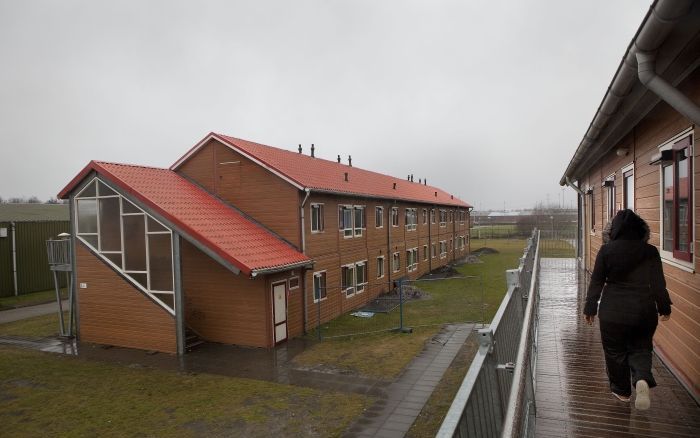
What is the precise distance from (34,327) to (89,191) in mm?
7230

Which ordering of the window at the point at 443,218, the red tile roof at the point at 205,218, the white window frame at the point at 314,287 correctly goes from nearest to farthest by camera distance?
the red tile roof at the point at 205,218, the white window frame at the point at 314,287, the window at the point at 443,218

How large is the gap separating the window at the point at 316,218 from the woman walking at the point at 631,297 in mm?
14090

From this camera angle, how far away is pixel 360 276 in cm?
2214

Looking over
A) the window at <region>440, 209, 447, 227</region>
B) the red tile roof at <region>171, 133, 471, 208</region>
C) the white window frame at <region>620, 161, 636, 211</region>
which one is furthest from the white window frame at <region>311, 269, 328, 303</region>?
the window at <region>440, 209, 447, 227</region>

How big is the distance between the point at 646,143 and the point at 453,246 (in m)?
35.2

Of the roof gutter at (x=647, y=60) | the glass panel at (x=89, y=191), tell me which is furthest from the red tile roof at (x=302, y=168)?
the roof gutter at (x=647, y=60)

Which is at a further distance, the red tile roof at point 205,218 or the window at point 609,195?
the red tile roof at point 205,218

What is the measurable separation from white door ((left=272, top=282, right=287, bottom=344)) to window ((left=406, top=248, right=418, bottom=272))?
47.4 feet

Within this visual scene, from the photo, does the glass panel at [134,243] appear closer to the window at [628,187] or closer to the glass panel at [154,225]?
the glass panel at [154,225]

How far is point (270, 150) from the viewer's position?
20.5 metres

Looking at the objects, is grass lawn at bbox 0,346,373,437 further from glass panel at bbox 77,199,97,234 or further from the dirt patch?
the dirt patch

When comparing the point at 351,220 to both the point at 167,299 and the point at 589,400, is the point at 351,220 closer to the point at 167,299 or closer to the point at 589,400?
the point at 167,299

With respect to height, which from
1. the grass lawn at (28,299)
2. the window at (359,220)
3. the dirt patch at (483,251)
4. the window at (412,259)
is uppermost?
the window at (359,220)

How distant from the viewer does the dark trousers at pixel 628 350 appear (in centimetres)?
411
